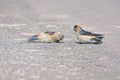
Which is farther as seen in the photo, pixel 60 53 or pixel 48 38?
pixel 48 38

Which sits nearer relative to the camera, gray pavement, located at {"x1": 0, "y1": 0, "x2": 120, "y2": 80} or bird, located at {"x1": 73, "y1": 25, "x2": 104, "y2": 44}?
gray pavement, located at {"x1": 0, "y1": 0, "x2": 120, "y2": 80}

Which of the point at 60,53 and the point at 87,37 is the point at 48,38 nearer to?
the point at 87,37

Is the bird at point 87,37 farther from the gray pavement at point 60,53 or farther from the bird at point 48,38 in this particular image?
the bird at point 48,38

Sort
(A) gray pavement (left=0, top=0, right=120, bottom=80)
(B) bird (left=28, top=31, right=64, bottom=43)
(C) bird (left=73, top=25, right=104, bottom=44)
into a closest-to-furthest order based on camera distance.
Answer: (A) gray pavement (left=0, top=0, right=120, bottom=80) → (C) bird (left=73, top=25, right=104, bottom=44) → (B) bird (left=28, top=31, right=64, bottom=43)

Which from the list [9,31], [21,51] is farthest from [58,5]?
[21,51]

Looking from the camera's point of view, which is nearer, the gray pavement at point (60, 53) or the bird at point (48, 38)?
the gray pavement at point (60, 53)

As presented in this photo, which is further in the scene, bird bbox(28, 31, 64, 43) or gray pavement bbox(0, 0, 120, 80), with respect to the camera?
bird bbox(28, 31, 64, 43)

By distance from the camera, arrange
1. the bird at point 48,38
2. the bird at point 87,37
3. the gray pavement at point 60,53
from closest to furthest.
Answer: the gray pavement at point 60,53 → the bird at point 87,37 → the bird at point 48,38

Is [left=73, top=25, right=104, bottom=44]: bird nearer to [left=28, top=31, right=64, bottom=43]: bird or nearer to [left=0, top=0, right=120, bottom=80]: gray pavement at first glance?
[left=0, top=0, right=120, bottom=80]: gray pavement

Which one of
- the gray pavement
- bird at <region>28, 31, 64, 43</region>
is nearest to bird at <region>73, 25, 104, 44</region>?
→ the gray pavement

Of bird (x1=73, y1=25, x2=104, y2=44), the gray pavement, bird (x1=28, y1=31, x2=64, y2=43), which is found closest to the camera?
the gray pavement

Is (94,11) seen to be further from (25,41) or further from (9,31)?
(25,41)

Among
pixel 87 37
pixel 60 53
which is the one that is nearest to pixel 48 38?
pixel 87 37

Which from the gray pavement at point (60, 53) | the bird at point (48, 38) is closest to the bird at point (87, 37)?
the gray pavement at point (60, 53)
